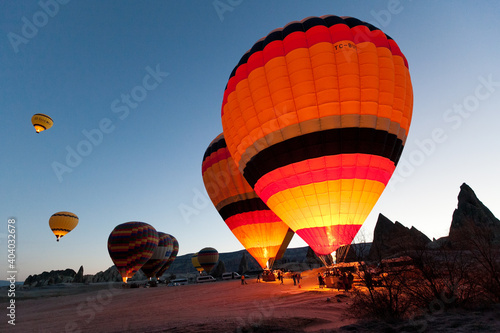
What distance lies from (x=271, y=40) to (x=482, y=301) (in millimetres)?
11982

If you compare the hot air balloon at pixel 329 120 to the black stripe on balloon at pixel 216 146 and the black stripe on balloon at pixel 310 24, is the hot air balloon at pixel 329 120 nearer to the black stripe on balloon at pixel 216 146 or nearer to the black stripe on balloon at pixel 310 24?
the black stripe on balloon at pixel 310 24

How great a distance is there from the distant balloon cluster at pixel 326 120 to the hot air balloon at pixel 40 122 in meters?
26.1

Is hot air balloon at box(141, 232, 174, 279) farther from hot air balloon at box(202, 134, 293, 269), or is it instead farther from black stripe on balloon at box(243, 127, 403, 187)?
black stripe on balloon at box(243, 127, 403, 187)

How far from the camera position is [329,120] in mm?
11172

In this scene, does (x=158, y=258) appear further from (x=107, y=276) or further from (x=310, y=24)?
→ (x=107, y=276)

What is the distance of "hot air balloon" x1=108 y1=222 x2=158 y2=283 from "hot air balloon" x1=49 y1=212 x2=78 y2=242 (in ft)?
27.7

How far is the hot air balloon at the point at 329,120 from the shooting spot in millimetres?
11234

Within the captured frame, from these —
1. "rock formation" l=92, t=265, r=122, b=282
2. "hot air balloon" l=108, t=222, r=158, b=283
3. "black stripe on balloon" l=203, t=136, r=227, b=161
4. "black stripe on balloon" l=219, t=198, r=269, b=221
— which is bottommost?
"rock formation" l=92, t=265, r=122, b=282

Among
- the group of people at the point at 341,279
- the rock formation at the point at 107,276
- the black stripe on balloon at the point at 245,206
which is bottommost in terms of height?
the rock formation at the point at 107,276

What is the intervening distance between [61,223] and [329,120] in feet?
128

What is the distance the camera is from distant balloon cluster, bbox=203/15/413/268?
1124 centimetres

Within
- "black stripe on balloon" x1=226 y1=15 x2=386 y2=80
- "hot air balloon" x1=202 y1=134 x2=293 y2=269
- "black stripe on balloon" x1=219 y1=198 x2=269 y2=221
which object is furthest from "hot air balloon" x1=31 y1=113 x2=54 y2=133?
"black stripe on balloon" x1=226 y1=15 x2=386 y2=80

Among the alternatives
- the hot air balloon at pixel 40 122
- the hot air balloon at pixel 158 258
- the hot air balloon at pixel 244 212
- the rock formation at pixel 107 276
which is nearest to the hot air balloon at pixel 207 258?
the hot air balloon at pixel 158 258

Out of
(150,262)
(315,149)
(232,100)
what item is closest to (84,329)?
(315,149)
